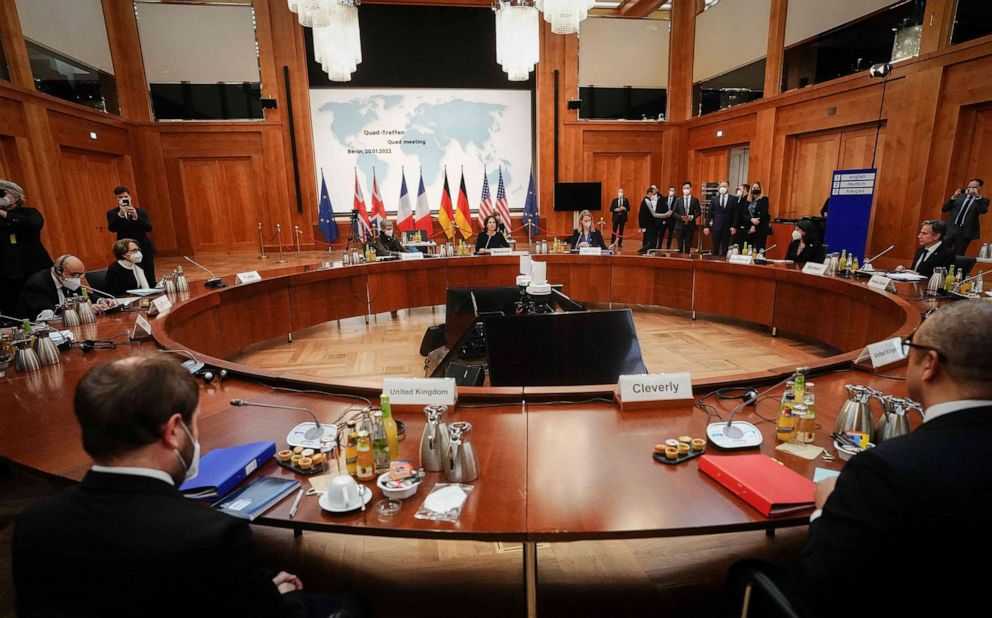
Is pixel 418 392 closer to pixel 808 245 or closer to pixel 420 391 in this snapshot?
pixel 420 391

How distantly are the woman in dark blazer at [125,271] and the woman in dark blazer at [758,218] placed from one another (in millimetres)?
7992

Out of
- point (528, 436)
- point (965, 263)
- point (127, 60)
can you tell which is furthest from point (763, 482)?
point (127, 60)

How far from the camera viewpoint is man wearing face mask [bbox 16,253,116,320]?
3.58 m

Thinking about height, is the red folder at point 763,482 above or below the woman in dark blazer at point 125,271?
Answer: below

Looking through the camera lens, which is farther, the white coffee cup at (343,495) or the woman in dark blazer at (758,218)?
the woman in dark blazer at (758,218)

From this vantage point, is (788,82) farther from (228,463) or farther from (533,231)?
(228,463)

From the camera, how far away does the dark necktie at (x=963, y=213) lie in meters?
5.63

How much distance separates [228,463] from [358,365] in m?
3.06

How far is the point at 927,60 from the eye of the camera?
21.0ft

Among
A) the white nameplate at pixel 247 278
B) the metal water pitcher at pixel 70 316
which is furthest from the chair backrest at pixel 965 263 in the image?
the metal water pitcher at pixel 70 316

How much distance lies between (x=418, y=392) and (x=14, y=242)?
4156 millimetres

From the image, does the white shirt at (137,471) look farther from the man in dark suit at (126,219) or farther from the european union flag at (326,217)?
the european union flag at (326,217)

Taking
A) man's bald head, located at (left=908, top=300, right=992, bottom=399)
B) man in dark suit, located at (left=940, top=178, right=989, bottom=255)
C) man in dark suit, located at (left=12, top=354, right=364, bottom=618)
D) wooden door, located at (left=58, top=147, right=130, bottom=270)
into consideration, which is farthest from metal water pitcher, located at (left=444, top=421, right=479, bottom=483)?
wooden door, located at (left=58, top=147, right=130, bottom=270)

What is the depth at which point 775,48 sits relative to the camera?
881 cm
